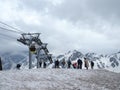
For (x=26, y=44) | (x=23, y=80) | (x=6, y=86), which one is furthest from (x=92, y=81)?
(x=26, y=44)

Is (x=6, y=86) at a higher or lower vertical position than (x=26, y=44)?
lower

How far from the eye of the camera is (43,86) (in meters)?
27.8

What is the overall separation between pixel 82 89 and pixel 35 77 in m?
5.80

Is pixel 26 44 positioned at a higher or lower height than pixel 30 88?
higher

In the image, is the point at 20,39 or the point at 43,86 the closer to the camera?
the point at 43,86

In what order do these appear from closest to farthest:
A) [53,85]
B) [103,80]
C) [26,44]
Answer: [53,85] < [103,80] < [26,44]

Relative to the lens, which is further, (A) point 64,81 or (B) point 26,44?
(B) point 26,44

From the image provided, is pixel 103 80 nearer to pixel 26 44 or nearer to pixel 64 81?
pixel 64 81

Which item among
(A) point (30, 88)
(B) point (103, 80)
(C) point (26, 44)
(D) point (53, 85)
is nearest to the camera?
(A) point (30, 88)

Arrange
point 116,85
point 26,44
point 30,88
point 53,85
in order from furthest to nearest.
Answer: point 26,44 → point 116,85 → point 53,85 → point 30,88

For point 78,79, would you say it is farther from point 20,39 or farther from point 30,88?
point 20,39

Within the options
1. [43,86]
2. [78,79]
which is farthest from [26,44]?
[43,86]

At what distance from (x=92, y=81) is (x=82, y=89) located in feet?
14.7

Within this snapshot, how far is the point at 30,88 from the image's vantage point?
1049 inches
